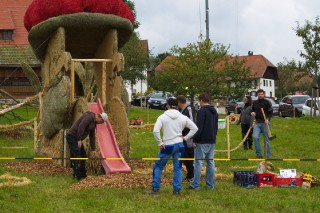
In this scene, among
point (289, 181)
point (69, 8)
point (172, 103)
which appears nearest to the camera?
point (172, 103)

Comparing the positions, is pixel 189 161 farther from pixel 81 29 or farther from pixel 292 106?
pixel 292 106

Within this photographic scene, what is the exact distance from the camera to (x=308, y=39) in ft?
105

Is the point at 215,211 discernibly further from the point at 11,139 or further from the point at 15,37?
the point at 15,37

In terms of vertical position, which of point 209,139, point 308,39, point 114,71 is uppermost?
point 308,39

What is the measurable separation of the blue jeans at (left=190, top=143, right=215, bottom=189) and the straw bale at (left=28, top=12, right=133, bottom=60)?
509cm

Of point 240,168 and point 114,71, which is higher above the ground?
point 114,71

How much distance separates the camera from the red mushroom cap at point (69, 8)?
13.7 metres

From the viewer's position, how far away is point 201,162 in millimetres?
10117

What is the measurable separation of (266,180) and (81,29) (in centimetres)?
622

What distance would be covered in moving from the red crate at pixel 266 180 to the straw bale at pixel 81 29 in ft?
18.6

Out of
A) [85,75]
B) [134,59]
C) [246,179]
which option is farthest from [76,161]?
[134,59]

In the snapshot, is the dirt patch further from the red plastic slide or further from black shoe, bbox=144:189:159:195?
black shoe, bbox=144:189:159:195

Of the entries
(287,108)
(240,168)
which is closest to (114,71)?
(240,168)

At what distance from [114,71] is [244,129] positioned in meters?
5.97
